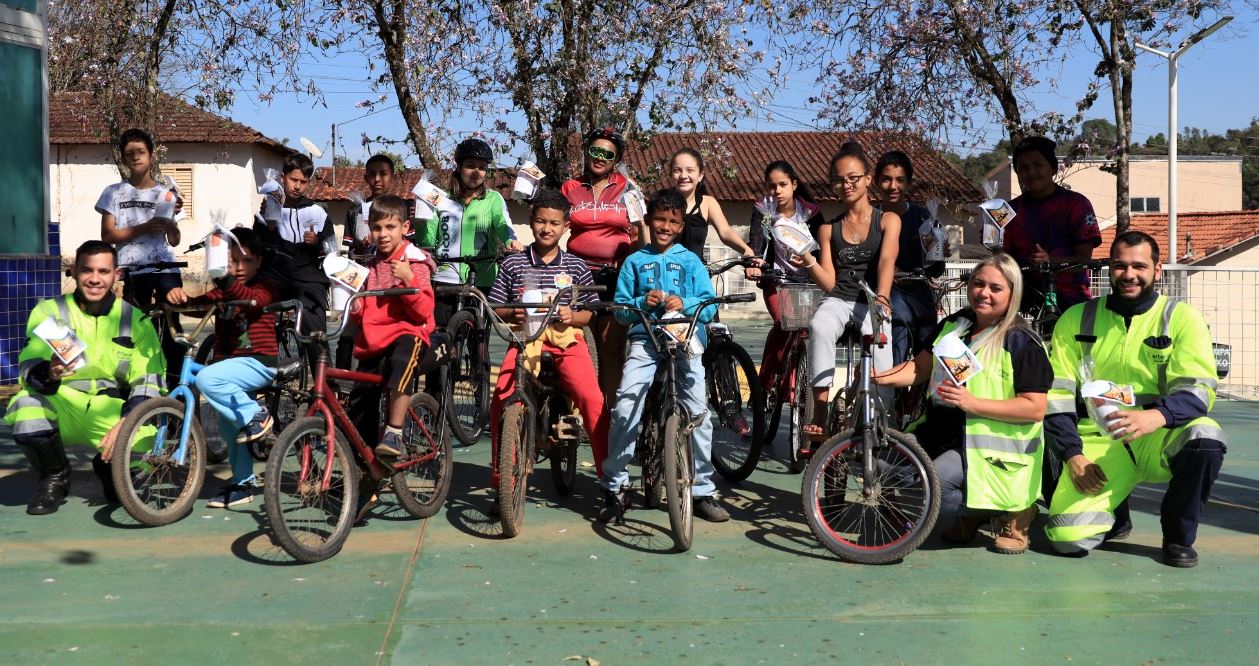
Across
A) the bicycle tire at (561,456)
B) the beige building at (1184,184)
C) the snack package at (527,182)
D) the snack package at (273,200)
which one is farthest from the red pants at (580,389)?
the beige building at (1184,184)

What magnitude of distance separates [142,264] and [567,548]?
3.28 metres

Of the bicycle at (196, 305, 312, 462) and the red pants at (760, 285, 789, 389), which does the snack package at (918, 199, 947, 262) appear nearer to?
the red pants at (760, 285, 789, 389)

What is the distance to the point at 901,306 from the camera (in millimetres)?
6508

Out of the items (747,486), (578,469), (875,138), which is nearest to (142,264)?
(578,469)

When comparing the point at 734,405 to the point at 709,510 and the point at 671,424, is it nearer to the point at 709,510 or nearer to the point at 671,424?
the point at 709,510

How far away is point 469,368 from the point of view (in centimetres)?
782

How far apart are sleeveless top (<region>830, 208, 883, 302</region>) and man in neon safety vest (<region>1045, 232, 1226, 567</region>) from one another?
105 centimetres

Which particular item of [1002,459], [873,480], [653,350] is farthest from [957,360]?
[653,350]

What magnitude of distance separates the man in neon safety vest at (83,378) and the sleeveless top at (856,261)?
3472 millimetres

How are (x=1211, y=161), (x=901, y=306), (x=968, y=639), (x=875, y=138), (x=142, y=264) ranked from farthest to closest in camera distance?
1. (x=1211, y=161)
2. (x=875, y=138)
3. (x=142, y=264)
4. (x=901, y=306)
5. (x=968, y=639)

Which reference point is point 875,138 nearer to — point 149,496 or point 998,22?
point 998,22

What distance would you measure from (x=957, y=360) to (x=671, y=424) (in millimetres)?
1248

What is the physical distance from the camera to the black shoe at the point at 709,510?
5.88 metres

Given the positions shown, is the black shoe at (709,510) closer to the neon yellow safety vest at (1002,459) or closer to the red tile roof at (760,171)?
the neon yellow safety vest at (1002,459)
